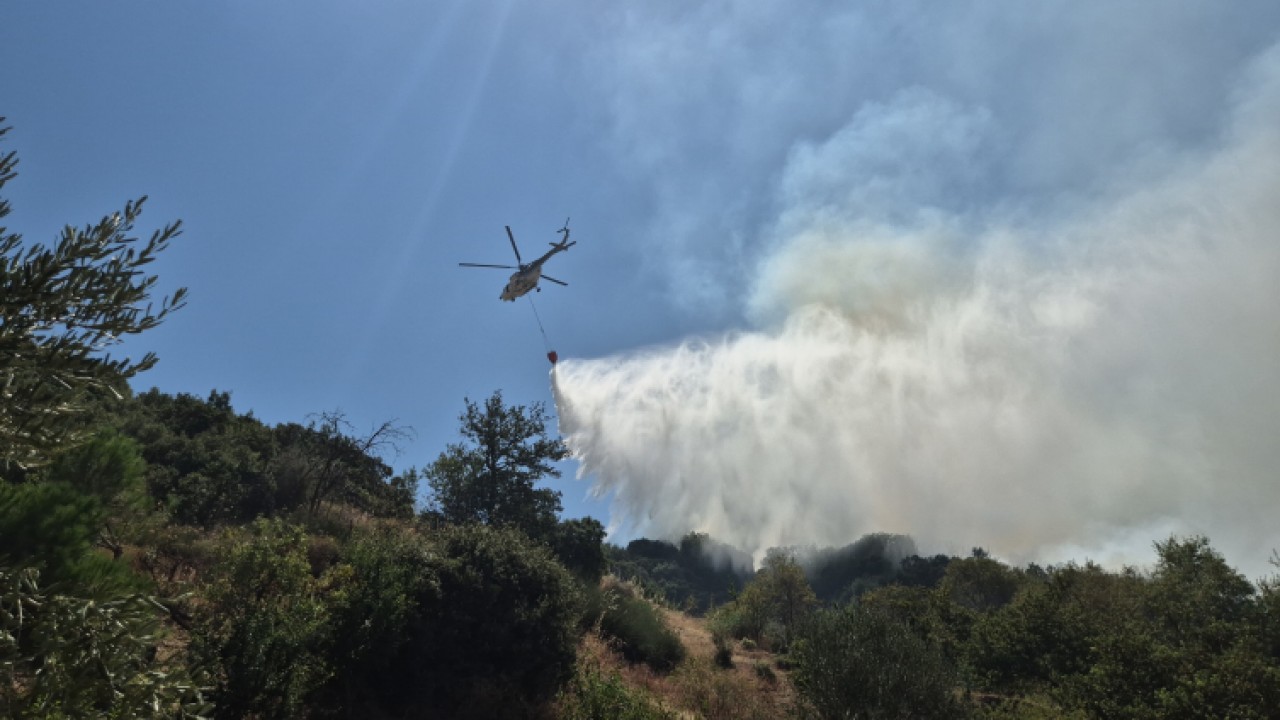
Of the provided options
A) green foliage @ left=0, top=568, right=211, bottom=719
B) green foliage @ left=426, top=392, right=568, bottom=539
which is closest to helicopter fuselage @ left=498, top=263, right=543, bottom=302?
green foliage @ left=426, top=392, right=568, bottom=539

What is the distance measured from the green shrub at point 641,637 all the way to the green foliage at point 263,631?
43.8ft

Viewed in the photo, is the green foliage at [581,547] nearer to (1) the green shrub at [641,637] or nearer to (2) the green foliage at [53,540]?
(1) the green shrub at [641,637]

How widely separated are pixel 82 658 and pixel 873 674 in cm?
1747

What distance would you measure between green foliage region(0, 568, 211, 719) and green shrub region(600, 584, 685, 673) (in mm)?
19311

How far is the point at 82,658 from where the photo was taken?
7.36 meters

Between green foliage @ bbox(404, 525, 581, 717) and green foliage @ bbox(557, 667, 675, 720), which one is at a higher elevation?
green foliage @ bbox(404, 525, 581, 717)

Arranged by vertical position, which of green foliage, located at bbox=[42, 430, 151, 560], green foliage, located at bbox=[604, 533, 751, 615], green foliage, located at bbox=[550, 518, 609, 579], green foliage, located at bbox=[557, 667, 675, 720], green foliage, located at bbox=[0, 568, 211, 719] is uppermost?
green foliage, located at bbox=[604, 533, 751, 615]

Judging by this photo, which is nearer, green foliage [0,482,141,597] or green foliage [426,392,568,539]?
green foliage [0,482,141,597]

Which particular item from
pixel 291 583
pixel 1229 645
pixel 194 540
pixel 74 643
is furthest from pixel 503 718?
pixel 1229 645

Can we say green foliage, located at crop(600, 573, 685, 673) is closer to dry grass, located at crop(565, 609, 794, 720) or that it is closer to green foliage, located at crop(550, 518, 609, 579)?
dry grass, located at crop(565, 609, 794, 720)

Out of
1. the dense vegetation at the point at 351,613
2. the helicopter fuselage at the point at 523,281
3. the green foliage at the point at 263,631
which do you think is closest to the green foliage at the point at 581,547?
the dense vegetation at the point at 351,613

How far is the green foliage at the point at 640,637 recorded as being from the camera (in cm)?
2566

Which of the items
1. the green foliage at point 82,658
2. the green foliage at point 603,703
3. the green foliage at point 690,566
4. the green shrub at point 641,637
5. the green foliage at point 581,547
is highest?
the green foliage at point 690,566

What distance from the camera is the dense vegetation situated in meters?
7.64
